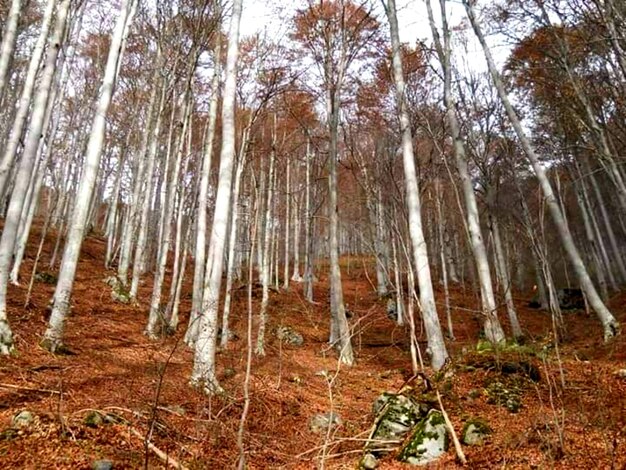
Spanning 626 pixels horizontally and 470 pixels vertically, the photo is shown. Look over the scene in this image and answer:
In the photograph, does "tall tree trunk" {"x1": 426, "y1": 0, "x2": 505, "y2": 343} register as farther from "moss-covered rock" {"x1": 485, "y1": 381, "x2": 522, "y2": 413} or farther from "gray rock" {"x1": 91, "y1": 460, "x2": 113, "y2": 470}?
"gray rock" {"x1": 91, "y1": 460, "x2": 113, "y2": 470}

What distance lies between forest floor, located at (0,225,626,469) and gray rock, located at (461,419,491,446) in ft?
0.35

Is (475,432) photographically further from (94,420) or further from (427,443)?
(94,420)

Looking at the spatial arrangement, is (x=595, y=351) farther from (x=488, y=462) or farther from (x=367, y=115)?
(x=367, y=115)

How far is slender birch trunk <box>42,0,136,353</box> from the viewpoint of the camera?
5793 millimetres

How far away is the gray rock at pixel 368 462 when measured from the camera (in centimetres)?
397

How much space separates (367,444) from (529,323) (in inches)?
553

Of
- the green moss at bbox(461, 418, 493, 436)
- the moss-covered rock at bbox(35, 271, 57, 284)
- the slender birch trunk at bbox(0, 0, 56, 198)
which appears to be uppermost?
the slender birch trunk at bbox(0, 0, 56, 198)

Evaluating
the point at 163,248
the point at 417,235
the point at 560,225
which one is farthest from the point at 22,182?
the point at 560,225

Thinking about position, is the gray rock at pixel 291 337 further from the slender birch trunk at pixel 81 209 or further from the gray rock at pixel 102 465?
the gray rock at pixel 102 465

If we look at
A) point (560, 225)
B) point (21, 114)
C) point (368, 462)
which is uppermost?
point (21, 114)

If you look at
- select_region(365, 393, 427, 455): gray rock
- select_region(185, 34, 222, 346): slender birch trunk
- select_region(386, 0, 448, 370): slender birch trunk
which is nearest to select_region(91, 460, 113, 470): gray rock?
select_region(365, 393, 427, 455): gray rock

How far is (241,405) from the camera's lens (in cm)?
530

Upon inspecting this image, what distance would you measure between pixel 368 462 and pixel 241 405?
78.0 inches

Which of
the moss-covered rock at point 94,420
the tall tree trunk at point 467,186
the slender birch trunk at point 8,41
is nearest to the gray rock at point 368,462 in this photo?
the moss-covered rock at point 94,420
